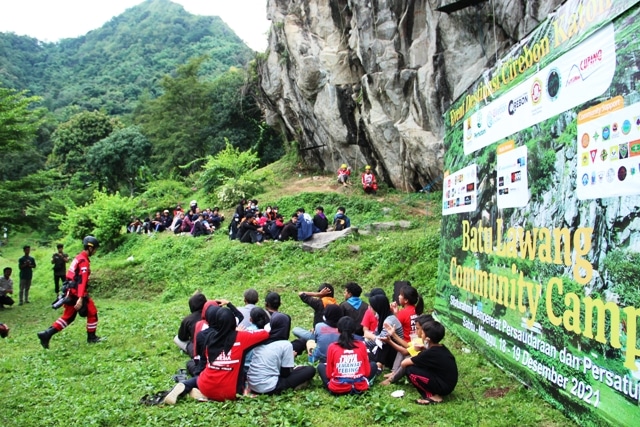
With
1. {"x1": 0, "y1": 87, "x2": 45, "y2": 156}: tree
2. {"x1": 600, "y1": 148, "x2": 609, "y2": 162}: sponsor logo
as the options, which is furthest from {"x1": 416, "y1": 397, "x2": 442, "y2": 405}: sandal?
{"x1": 0, "y1": 87, "x2": 45, "y2": 156}: tree

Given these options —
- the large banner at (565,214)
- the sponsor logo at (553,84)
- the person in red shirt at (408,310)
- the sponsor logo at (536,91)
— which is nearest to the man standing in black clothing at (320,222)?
the large banner at (565,214)

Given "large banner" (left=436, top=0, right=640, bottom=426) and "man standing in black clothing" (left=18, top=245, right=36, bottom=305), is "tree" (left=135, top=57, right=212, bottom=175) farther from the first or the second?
"large banner" (left=436, top=0, right=640, bottom=426)

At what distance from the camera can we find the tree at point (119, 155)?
35.9 metres

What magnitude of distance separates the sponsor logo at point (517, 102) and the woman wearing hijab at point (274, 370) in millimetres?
3644

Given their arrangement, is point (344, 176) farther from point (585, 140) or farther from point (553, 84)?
point (585, 140)

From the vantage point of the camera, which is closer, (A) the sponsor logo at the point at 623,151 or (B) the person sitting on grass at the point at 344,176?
(A) the sponsor logo at the point at 623,151

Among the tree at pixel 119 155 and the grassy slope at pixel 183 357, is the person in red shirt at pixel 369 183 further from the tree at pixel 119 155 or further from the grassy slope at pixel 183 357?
the tree at pixel 119 155

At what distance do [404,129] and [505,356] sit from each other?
12644mm

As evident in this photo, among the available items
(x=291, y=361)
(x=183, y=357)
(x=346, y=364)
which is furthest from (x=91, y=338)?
(x=346, y=364)

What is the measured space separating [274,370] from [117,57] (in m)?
87.2

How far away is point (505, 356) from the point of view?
588 cm

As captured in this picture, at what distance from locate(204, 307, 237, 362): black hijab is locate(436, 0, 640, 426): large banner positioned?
3022mm

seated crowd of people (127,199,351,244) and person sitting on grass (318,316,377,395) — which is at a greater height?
seated crowd of people (127,199,351,244)

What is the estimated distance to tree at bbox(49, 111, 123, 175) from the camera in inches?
1608
